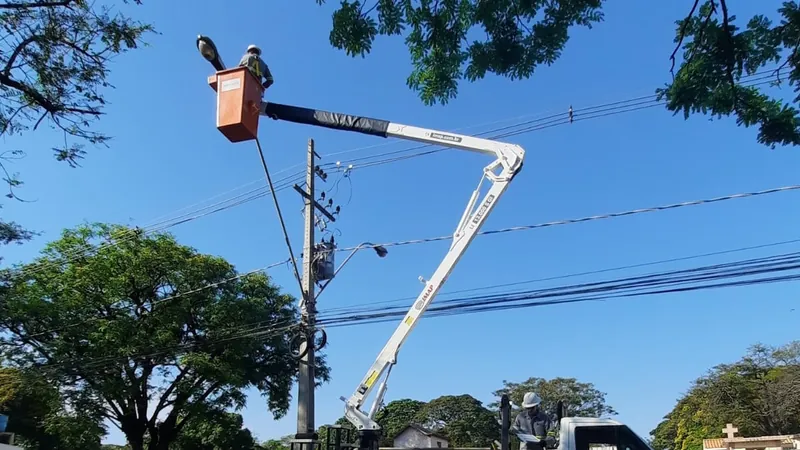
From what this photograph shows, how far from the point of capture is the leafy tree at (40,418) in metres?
23.0

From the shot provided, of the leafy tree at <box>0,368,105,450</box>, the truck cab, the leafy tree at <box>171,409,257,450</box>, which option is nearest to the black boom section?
the truck cab

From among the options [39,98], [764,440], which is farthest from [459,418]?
[39,98]

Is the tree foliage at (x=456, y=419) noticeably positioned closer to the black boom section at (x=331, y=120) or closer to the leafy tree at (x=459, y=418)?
the leafy tree at (x=459, y=418)

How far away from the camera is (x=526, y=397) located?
8.03 meters

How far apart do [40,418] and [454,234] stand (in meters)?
24.0

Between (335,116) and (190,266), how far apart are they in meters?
17.5

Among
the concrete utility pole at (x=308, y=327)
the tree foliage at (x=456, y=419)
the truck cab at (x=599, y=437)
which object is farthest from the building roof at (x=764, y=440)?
the tree foliage at (x=456, y=419)

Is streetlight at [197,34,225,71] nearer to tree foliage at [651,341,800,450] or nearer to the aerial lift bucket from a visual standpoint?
the aerial lift bucket

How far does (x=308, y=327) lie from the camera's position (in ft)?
50.1

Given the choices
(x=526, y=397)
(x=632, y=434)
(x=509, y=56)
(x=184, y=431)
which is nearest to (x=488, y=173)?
(x=526, y=397)

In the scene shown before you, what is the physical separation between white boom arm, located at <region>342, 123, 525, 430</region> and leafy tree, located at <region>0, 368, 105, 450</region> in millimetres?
18063

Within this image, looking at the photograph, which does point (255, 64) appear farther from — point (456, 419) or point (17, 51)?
point (456, 419)

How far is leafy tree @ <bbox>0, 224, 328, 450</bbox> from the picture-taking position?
80.6 ft

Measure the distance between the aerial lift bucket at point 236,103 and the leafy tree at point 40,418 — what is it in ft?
60.1
